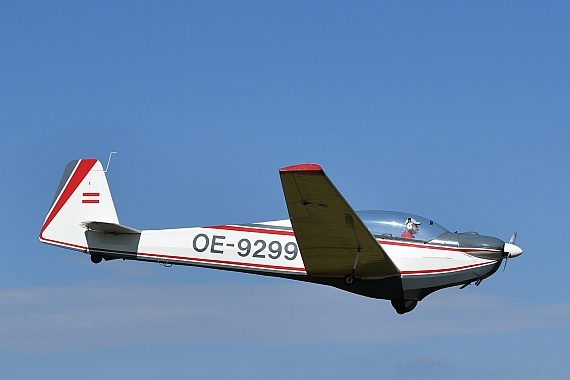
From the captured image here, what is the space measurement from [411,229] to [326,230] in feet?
7.30

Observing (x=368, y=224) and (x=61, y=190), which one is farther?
(x=61, y=190)

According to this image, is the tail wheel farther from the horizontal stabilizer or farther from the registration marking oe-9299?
the horizontal stabilizer

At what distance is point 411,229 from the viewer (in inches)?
679

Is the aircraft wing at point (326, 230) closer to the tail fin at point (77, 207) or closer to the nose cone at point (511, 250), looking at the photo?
the nose cone at point (511, 250)

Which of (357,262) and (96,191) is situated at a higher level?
(96,191)

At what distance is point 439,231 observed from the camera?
57.0 ft

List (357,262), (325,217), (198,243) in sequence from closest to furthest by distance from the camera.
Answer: (325,217), (357,262), (198,243)

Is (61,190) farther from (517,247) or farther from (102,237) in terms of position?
(517,247)

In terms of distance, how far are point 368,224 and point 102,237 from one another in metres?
5.71

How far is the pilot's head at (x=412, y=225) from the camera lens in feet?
56.5

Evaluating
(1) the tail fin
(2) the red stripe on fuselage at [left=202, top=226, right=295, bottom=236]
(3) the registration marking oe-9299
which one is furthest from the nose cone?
(1) the tail fin

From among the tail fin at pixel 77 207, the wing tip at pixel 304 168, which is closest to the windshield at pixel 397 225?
the wing tip at pixel 304 168

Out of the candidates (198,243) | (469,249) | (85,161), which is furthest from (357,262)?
(85,161)

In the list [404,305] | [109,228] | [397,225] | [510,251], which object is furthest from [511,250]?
[109,228]
